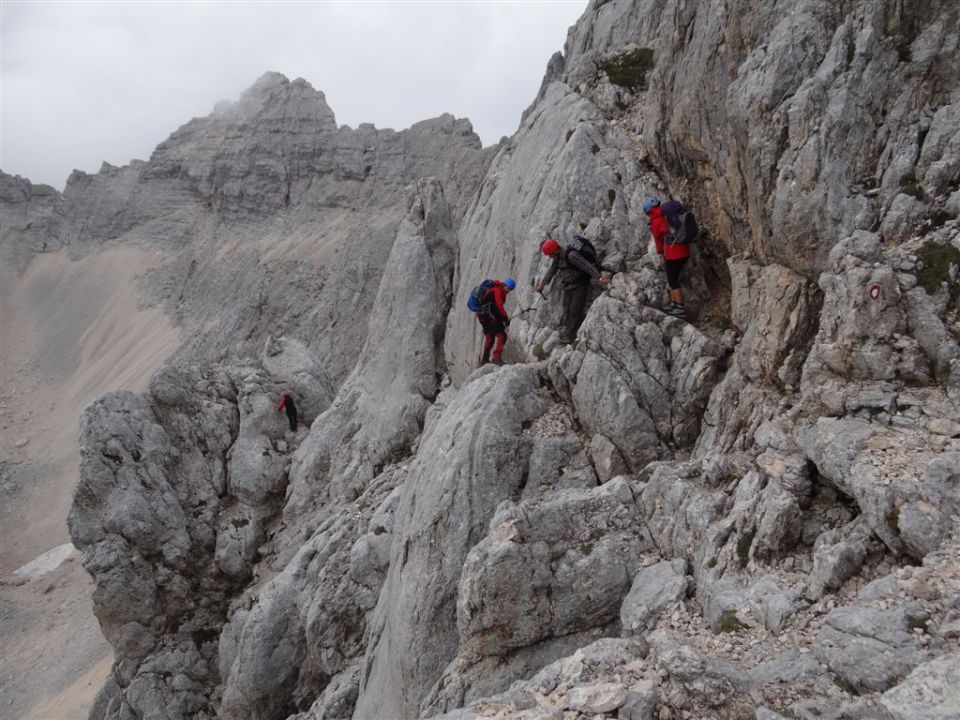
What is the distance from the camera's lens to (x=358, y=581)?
64.0 feet

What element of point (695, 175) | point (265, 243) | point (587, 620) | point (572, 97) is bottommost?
point (587, 620)

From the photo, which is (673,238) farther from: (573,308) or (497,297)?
(497,297)

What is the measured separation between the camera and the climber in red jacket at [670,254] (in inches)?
630

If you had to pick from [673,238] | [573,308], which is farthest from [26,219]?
[673,238]

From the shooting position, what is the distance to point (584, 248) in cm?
1778

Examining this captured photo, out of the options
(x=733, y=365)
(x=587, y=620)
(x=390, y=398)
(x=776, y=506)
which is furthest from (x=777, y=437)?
(x=390, y=398)

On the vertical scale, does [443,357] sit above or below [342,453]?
above

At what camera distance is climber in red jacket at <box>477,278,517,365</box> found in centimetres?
1978

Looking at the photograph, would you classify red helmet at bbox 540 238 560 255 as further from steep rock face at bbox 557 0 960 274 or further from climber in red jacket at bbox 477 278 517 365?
steep rock face at bbox 557 0 960 274

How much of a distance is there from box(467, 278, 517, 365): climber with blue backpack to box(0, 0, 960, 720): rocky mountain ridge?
66 cm

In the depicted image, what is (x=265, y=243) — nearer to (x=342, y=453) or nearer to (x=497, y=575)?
(x=342, y=453)

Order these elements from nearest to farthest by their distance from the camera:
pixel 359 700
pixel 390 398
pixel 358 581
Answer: pixel 359 700 → pixel 358 581 → pixel 390 398

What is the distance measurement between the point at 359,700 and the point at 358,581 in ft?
11.3

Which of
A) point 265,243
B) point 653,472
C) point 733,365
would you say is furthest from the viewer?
point 265,243
